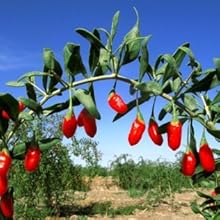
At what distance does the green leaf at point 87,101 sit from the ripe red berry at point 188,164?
40 cm

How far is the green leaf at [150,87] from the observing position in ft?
5.50

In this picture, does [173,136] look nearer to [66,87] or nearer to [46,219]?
[66,87]

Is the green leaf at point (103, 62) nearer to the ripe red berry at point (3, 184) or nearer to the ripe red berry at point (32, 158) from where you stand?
the ripe red berry at point (32, 158)

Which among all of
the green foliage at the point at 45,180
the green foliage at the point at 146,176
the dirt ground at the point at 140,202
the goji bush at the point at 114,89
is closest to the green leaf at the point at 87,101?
the goji bush at the point at 114,89

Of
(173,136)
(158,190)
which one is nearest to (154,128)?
(173,136)

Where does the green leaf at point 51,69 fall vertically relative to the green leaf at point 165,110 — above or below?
above

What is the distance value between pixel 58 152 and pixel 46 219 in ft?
3.46

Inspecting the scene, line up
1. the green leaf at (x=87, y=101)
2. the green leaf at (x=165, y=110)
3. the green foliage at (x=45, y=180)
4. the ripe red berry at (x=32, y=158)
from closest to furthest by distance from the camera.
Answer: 1. the green leaf at (x=87, y=101)
2. the ripe red berry at (x=32, y=158)
3. the green leaf at (x=165, y=110)
4. the green foliage at (x=45, y=180)

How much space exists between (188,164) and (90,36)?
0.54 metres

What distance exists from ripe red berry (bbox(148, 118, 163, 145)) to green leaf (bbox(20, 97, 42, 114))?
0.41 metres

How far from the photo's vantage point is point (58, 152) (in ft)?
27.5

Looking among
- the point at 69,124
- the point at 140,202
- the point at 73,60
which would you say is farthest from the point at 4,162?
the point at 140,202

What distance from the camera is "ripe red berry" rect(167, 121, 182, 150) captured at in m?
1.74

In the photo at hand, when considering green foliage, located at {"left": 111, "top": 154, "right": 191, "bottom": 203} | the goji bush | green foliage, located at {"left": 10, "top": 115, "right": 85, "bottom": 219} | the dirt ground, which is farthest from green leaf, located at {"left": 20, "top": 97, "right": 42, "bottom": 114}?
green foliage, located at {"left": 111, "top": 154, "right": 191, "bottom": 203}
